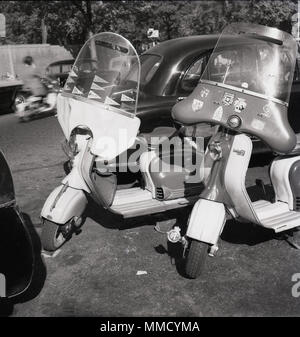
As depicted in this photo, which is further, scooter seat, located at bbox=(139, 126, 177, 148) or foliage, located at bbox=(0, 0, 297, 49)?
foliage, located at bbox=(0, 0, 297, 49)

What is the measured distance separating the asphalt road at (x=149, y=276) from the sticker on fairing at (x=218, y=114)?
121 centimetres

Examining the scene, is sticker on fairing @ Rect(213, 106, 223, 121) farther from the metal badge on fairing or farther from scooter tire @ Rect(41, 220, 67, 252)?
scooter tire @ Rect(41, 220, 67, 252)

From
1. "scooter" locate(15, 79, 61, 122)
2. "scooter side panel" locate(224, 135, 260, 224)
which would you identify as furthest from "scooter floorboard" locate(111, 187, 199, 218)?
"scooter" locate(15, 79, 61, 122)

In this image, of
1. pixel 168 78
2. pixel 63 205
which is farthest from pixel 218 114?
pixel 168 78

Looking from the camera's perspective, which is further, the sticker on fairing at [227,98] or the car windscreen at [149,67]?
the car windscreen at [149,67]

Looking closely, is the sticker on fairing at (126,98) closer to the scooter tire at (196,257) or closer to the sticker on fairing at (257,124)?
the sticker on fairing at (257,124)

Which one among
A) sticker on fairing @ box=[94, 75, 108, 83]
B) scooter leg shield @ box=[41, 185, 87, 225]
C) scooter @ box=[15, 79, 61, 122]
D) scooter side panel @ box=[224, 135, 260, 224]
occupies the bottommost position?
scooter @ box=[15, 79, 61, 122]

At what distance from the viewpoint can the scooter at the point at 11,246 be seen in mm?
2555

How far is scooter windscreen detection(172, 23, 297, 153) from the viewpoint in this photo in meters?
3.28

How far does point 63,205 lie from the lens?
3.65 metres

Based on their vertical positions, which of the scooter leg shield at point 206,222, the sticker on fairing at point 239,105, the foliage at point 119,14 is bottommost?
the foliage at point 119,14

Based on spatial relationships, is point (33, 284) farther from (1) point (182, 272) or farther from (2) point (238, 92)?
(2) point (238, 92)

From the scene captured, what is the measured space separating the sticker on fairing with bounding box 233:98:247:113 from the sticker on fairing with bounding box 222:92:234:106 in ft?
0.14

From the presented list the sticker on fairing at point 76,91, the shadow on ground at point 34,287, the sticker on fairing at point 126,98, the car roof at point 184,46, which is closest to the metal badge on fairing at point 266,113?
the sticker on fairing at point 126,98
